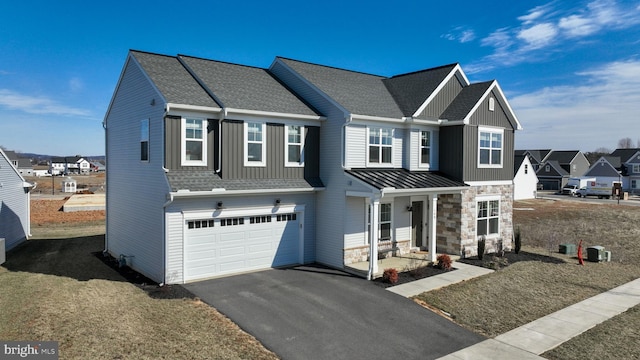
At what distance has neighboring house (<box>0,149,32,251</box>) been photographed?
1923cm

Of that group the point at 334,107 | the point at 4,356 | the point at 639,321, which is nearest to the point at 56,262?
the point at 4,356

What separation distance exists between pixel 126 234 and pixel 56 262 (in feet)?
10.1

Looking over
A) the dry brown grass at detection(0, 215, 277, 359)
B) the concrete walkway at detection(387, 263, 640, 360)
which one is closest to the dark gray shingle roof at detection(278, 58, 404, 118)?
the concrete walkway at detection(387, 263, 640, 360)

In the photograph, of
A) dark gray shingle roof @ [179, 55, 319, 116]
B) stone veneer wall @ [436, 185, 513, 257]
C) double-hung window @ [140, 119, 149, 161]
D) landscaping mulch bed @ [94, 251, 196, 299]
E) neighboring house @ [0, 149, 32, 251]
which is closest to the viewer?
landscaping mulch bed @ [94, 251, 196, 299]

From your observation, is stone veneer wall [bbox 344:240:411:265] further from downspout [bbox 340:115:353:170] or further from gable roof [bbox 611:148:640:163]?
gable roof [bbox 611:148:640:163]

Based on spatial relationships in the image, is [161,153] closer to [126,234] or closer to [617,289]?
[126,234]

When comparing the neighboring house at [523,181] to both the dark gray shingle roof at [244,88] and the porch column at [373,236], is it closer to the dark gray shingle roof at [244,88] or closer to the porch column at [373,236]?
the dark gray shingle roof at [244,88]

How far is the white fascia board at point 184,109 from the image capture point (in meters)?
13.1

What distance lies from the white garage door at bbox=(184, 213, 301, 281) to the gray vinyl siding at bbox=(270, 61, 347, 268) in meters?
1.06

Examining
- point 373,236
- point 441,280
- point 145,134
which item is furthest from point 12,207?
point 441,280

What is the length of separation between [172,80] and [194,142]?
285 centimetres

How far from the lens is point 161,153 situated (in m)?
13.5

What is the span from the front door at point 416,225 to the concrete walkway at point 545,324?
389 centimetres

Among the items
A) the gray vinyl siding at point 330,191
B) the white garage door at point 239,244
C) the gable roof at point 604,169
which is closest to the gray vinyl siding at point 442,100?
the gray vinyl siding at point 330,191
